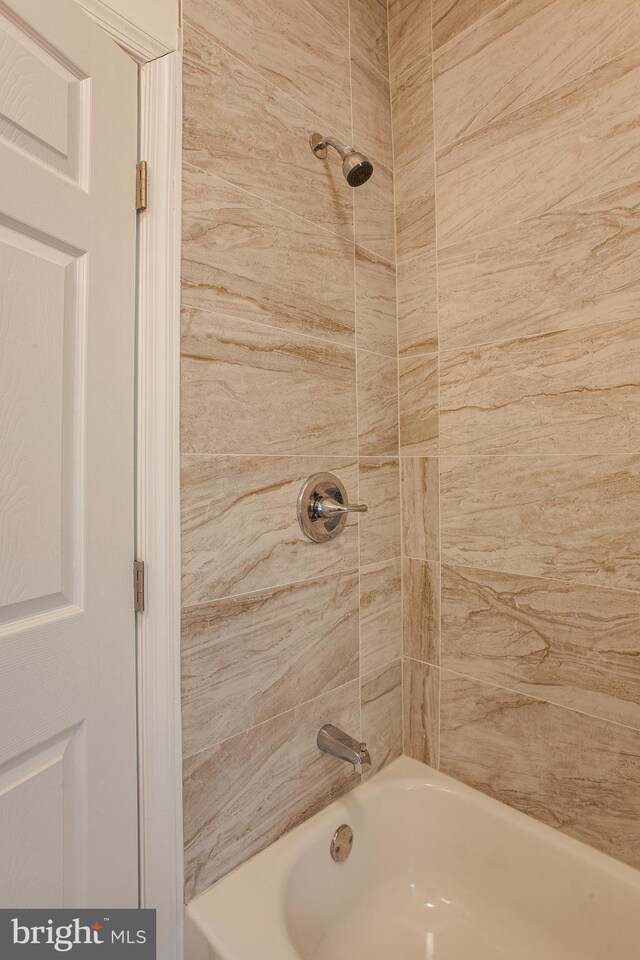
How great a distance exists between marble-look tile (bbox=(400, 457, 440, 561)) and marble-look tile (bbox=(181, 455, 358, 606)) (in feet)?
1.02

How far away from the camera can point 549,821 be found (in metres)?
1.16

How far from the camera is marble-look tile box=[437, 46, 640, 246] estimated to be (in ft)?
3.42

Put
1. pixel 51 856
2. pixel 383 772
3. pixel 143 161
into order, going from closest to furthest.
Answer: pixel 51 856, pixel 143 161, pixel 383 772

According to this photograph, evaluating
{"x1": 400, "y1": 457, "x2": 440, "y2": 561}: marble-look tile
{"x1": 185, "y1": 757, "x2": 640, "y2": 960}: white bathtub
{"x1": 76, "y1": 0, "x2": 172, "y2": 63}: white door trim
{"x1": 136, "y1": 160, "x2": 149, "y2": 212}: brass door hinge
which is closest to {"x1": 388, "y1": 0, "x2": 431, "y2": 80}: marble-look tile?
{"x1": 76, "y1": 0, "x2": 172, "y2": 63}: white door trim

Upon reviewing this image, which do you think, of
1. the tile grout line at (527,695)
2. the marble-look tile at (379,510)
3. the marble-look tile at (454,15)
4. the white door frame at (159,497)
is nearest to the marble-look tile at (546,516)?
the marble-look tile at (379,510)

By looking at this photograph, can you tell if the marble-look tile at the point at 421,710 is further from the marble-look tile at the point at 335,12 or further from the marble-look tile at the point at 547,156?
the marble-look tile at the point at 335,12

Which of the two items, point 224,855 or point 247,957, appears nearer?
point 247,957

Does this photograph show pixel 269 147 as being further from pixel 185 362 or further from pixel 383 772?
pixel 383 772

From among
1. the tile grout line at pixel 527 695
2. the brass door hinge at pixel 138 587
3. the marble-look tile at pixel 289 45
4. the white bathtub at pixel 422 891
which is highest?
the marble-look tile at pixel 289 45

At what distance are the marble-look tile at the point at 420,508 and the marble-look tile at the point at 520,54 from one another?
931 millimetres

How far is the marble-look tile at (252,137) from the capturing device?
37.7 inches

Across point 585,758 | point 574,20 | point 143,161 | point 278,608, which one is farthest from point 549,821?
point 574,20

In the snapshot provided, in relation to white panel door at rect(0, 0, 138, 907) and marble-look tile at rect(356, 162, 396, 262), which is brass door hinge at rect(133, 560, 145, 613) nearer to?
white panel door at rect(0, 0, 138, 907)

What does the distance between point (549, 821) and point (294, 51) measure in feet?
6.59
